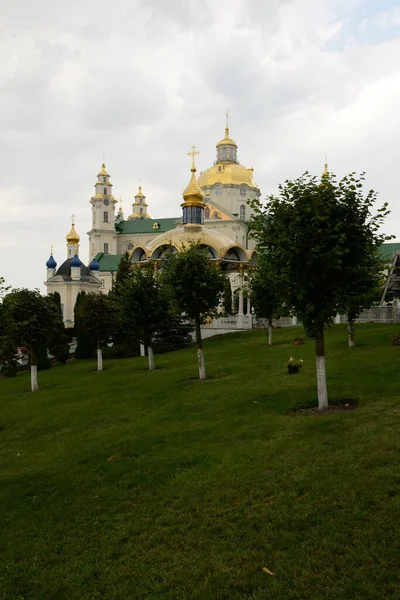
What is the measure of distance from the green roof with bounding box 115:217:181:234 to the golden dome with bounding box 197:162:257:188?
15.0 meters

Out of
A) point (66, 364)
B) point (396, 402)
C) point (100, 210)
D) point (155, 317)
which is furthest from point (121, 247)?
point (396, 402)

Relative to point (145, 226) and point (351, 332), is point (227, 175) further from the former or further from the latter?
point (351, 332)

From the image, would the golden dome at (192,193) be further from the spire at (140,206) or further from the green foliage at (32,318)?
the spire at (140,206)

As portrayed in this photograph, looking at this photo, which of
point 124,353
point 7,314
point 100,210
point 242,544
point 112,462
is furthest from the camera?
point 100,210

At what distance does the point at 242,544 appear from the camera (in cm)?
695

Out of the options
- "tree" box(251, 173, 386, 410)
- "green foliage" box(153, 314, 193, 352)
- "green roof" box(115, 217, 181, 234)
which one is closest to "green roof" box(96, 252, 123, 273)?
"green roof" box(115, 217, 181, 234)

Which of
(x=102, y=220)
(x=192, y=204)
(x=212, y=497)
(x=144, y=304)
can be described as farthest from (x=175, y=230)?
(x=102, y=220)

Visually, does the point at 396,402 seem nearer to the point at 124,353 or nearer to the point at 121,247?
the point at 124,353

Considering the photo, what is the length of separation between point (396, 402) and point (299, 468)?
4.26 meters

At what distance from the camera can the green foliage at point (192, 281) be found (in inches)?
801

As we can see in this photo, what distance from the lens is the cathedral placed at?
145ft

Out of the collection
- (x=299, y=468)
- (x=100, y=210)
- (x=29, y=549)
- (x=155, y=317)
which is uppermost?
(x=100, y=210)

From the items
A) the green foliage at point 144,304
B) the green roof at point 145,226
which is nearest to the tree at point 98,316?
the green foliage at point 144,304

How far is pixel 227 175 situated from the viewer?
73.7 meters
